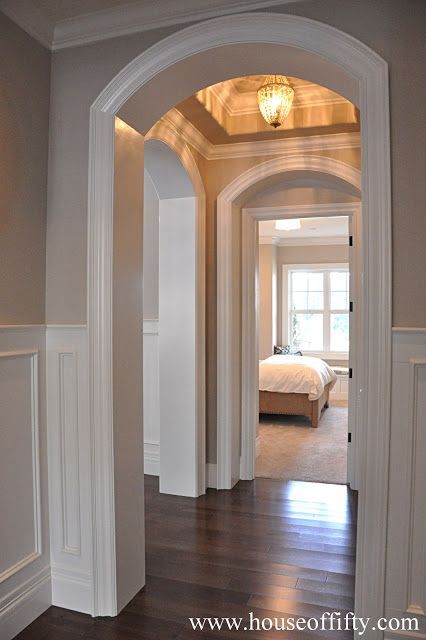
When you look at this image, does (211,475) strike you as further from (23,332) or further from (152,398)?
(23,332)

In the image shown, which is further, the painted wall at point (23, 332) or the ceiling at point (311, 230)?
the ceiling at point (311, 230)

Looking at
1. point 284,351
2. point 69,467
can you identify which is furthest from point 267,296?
point 69,467

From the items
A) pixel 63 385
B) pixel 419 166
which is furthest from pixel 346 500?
pixel 419 166

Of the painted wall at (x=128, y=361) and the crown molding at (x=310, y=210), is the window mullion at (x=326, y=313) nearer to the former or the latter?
the crown molding at (x=310, y=210)

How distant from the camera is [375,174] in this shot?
6.17ft

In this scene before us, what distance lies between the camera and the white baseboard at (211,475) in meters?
3.89

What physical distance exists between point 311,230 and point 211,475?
5.36 meters

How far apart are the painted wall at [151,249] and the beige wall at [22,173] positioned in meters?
1.87

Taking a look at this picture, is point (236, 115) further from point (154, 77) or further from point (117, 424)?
point (117, 424)

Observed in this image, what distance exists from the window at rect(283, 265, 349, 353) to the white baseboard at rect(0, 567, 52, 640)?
7.32m

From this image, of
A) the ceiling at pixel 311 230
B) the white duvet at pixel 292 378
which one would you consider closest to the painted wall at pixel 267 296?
the ceiling at pixel 311 230

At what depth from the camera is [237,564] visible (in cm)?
267

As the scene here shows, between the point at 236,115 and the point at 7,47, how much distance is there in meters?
1.83

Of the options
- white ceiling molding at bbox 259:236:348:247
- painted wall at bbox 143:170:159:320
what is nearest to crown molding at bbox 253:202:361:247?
painted wall at bbox 143:170:159:320
